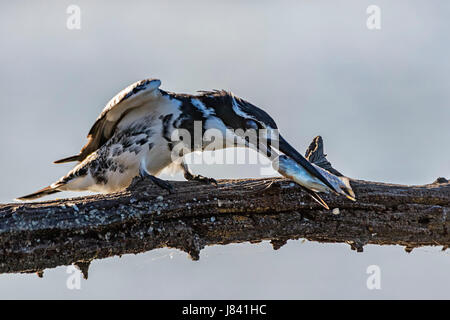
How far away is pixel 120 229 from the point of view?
457 centimetres

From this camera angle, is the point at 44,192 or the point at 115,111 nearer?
the point at 115,111

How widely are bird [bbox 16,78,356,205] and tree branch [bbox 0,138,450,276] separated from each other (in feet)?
2.37

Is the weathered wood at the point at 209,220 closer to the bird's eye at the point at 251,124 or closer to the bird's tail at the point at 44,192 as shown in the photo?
the bird's eye at the point at 251,124

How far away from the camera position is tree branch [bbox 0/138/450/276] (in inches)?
170

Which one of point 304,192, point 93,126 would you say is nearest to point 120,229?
point 304,192

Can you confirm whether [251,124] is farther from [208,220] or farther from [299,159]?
[208,220]

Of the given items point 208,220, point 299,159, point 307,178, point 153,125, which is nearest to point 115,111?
point 153,125

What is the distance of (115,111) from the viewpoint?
5.92 m

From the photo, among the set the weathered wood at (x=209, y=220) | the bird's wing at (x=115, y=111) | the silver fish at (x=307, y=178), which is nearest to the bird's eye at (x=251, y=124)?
the weathered wood at (x=209, y=220)

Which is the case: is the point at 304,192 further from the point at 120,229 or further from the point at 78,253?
the point at 78,253

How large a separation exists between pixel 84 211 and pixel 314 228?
186 centimetres

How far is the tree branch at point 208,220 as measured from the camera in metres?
4.32

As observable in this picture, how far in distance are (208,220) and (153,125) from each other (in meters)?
1.52

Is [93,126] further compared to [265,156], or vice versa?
[93,126]
